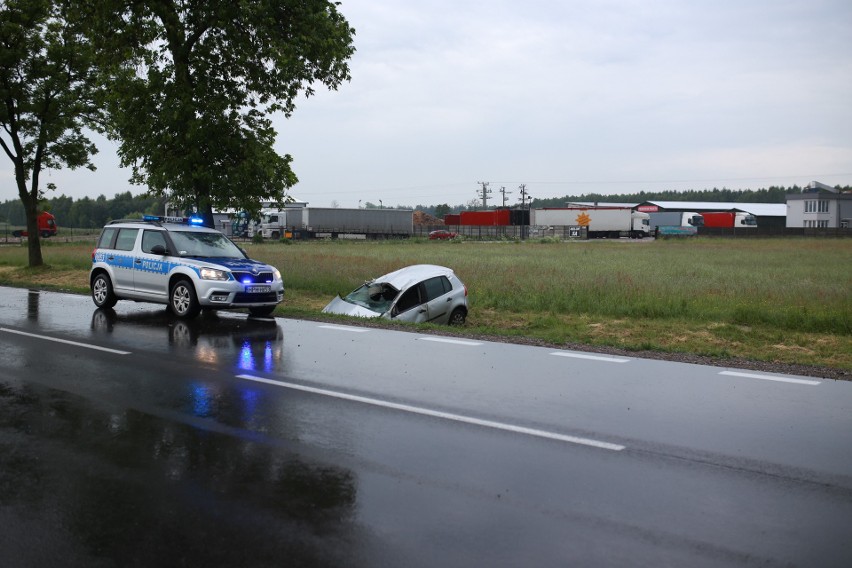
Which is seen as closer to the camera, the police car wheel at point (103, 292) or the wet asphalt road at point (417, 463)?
the wet asphalt road at point (417, 463)

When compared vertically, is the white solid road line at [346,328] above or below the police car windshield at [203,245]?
below

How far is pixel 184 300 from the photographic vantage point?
14.2m

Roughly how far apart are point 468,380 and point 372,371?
1.21 m

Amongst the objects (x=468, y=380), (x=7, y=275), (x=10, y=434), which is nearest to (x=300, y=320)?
(x=468, y=380)

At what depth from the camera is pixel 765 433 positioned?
6344mm

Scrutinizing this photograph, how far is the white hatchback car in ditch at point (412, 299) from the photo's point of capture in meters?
14.7

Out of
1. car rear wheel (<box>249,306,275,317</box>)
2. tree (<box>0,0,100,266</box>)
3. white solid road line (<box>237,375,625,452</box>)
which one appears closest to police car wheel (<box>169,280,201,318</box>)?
car rear wheel (<box>249,306,275,317</box>)

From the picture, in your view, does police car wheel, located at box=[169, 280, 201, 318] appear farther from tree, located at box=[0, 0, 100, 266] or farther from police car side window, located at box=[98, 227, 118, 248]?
tree, located at box=[0, 0, 100, 266]

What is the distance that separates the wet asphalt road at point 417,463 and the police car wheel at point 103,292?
6.11 metres

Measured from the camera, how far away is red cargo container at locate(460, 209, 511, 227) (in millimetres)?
88438

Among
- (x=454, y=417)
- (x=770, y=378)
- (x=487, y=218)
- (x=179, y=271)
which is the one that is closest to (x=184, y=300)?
(x=179, y=271)

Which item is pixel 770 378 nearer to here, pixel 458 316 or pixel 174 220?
pixel 458 316

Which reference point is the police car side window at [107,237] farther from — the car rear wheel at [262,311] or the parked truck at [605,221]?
the parked truck at [605,221]

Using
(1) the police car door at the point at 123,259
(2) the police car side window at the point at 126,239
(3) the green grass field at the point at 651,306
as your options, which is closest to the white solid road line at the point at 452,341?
(3) the green grass field at the point at 651,306
